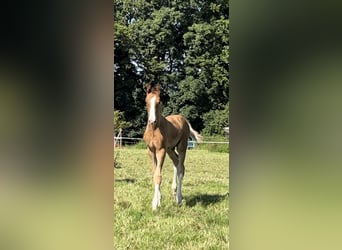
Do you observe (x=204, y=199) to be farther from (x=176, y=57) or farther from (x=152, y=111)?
(x=176, y=57)

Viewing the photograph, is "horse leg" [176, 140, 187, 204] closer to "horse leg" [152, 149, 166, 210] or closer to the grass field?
the grass field

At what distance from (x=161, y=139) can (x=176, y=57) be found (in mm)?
3399

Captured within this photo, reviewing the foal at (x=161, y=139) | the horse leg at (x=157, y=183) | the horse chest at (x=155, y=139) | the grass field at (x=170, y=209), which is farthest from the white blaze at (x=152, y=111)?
the grass field at (x=170, y=209)

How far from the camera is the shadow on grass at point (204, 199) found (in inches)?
118

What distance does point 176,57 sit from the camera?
20.2ft

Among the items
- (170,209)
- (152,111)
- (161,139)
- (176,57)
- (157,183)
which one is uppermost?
(176,57)

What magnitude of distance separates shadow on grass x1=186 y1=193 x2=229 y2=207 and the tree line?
1.44 m

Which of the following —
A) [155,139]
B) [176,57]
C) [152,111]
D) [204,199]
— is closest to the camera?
[152,111]

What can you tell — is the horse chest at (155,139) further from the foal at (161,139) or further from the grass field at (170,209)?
the grass field at (170,209)

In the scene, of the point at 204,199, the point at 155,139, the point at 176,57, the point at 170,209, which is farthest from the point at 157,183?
the point at 176,57
